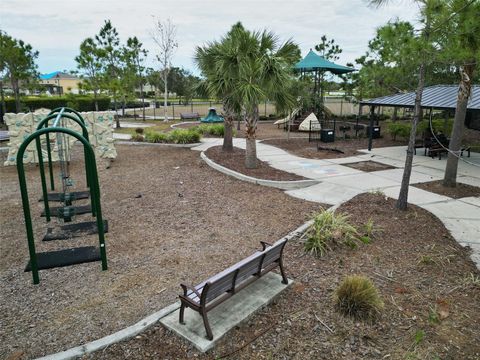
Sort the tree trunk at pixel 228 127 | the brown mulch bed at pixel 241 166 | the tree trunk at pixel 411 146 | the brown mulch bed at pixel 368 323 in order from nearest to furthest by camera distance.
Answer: the brown mulch bed at pixel 368 323 < the tree trunk at pixel 411 146 < the brown mulch bed at pixel 241 166 < the tree trunk at pixel 228 127

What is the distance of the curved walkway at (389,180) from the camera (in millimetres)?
6925

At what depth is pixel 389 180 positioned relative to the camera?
10.0 metres

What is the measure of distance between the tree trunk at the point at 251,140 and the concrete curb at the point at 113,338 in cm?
726

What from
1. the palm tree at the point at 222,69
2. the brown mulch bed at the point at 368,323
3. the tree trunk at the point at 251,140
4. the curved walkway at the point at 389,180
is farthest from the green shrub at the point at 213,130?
the brown mulch bed at the point at 368,323

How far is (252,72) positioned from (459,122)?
528 centimetres

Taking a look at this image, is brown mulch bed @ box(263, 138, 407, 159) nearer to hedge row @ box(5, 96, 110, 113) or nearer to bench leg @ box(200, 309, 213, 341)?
bench leg @ box(200, 309, 213, 341)

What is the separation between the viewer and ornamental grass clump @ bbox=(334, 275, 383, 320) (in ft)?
12.9

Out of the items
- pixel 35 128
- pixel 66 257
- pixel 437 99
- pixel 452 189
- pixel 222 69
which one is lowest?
pixel 66 257

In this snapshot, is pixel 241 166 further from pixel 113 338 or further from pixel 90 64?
pixel 90 64

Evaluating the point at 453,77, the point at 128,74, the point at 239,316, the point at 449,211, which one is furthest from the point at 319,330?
the point at 128,74

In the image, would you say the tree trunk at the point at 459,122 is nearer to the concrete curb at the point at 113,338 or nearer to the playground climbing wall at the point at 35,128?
the concrete curb at the point at 113,338

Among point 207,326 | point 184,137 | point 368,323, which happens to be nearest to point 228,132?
point 184,137

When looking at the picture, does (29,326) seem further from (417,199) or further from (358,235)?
(417,199)

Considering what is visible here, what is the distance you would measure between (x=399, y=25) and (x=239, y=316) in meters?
5.69
